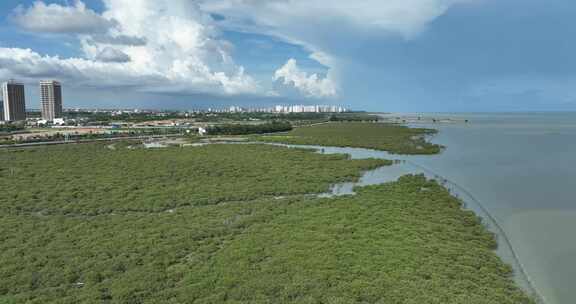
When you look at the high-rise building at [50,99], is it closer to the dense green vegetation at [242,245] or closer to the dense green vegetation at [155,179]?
the dense green vegetation at [155,179]

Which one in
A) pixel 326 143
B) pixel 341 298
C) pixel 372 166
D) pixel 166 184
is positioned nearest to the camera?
pixel 341 298

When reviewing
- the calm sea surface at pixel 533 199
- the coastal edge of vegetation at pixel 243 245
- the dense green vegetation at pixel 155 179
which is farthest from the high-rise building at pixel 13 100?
the calm sea surface at pixel 533 199

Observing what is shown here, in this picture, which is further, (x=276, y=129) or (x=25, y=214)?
(x=276, y=129)

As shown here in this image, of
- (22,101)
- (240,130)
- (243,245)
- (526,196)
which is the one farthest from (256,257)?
(22,101)

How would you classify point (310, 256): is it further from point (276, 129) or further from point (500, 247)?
point (276, 129)

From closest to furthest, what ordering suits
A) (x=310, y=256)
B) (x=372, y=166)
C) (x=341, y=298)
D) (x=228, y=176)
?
(x=341, y=298) → (x=310, y=256) → (x=228, y=176) → (x=372, y=166)

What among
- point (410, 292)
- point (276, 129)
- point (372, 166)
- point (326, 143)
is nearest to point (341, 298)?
point (410, 292)

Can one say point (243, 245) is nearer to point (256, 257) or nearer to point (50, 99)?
point (256, 257)
